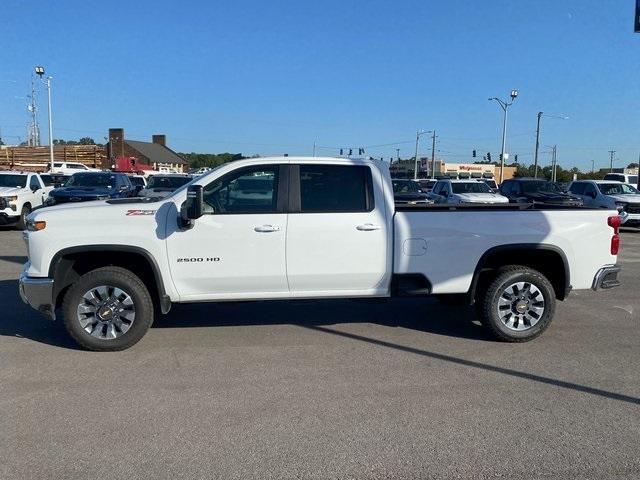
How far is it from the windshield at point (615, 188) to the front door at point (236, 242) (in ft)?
59.2

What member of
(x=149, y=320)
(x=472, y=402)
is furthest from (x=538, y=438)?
(x=149, y=320)

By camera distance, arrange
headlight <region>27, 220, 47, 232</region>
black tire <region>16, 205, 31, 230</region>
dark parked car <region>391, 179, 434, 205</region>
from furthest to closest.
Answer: dark parked car <region>391, 179, 434, 205</region> < black tire <region>16, 205, 31, 230</region> < headlight <region>27, 220, 47, 232</region>

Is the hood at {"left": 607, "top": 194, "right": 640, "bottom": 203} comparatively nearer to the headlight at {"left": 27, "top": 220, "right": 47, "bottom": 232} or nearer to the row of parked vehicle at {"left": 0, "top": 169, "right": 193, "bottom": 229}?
the row of parked vehicle at {"left": 0, "top": 169, "right": 193, "bottom": 229}

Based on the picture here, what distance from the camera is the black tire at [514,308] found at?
5965 mm

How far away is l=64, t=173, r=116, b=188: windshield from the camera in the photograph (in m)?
18.1

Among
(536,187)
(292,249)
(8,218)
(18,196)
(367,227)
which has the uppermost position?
(536,187)

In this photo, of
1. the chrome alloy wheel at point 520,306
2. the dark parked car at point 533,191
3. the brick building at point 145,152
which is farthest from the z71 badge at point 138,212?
the brick building at point 145,152

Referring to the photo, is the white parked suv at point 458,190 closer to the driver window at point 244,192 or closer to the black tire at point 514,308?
the black tire at point 514,308

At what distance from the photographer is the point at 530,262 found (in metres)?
6.38

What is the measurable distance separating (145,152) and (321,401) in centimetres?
7538

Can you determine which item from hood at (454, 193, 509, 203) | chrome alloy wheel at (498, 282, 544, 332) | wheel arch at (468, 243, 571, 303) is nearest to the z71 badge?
wheel arch at (468, 243, 571, 303)

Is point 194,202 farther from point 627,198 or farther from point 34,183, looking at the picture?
point 627,198

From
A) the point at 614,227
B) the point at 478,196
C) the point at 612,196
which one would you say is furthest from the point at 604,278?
the point at 612,196

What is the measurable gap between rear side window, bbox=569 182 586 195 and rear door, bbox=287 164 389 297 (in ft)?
58.0
